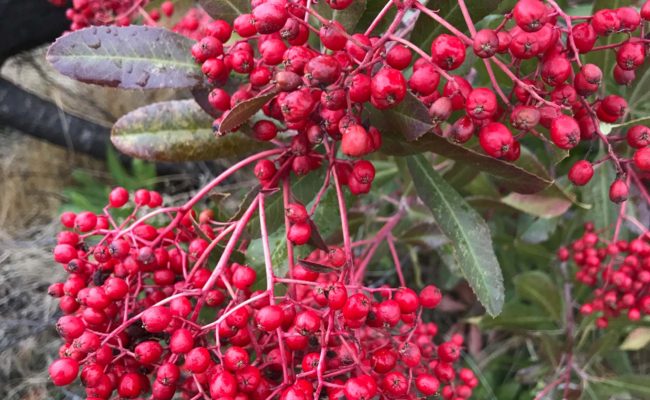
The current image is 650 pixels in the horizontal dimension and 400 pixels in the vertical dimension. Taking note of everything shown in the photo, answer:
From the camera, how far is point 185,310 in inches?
Answer: 33.9

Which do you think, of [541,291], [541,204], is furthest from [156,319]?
[541,291]

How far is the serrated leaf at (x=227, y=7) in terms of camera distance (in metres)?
1.13

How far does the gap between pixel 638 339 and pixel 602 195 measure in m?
0.44

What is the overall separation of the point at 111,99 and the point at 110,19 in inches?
60.5

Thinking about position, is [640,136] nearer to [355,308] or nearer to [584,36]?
[584,36]

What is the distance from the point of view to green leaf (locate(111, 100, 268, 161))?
125cm

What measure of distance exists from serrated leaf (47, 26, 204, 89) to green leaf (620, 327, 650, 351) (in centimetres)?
135

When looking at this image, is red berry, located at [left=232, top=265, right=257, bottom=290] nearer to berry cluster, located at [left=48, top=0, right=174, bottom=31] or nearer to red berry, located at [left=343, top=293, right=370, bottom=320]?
red berry, located at [left=343, top=293, right=370, bottom=320]

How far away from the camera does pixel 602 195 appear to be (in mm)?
1547

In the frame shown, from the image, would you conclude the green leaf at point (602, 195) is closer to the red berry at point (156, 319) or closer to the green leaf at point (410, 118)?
the green leaf at point (410, 118)

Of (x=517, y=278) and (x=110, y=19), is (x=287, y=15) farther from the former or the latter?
(x=517, y=278)

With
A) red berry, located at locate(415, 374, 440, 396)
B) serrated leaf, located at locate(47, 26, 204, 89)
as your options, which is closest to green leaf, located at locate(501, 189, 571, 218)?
red berry, located at locate(415, 374, 440, 396)

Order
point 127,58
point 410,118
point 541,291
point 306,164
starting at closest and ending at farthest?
point 410,118
point 306,164
point 127,58
point 541,291

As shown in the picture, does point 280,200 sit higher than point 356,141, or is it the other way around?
point 356,141
